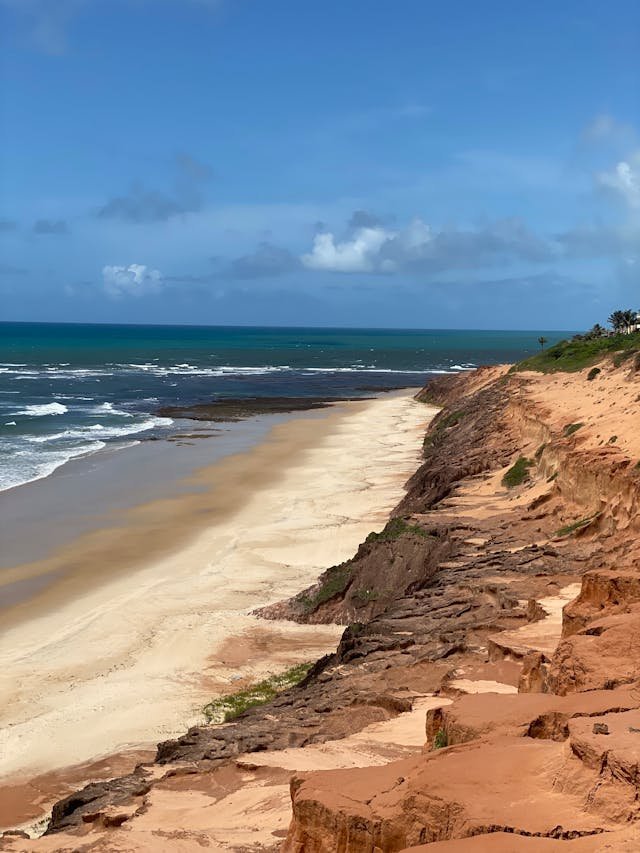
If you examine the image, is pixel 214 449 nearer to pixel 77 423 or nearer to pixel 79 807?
pixel 77 423

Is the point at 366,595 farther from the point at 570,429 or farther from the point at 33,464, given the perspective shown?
the point at 33,464

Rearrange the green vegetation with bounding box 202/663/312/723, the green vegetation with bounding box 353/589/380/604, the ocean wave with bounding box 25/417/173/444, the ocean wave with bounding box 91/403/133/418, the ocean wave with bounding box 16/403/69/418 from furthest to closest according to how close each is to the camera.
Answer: the ocean wave with bounding box 91/403/133/418 → the ocean wave with bounding box 16/403/69/418 → the ocean wave with bounding box 25/417/173/444 → the green vegetation with bounding box 353/589/380/604 → the green vegetation with bounding box 202/663/312/723

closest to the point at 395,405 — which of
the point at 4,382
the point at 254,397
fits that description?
the point at 254,397

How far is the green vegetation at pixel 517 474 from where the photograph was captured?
89.4 ft

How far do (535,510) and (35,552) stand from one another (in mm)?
15688

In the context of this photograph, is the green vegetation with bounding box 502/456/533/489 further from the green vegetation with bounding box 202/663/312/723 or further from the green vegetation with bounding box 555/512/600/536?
the green vegetation with bounding box 202/663/312/723

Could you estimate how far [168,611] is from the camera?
22859 millimetres

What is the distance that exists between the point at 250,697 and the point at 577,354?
4308 cm

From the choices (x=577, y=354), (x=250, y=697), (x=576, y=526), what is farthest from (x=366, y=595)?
(x=577, y=354)

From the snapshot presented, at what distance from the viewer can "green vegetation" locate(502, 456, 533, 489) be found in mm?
27252

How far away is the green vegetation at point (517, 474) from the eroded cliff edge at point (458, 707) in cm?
12

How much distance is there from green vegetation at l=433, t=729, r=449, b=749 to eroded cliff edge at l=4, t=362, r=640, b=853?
0.05 metres

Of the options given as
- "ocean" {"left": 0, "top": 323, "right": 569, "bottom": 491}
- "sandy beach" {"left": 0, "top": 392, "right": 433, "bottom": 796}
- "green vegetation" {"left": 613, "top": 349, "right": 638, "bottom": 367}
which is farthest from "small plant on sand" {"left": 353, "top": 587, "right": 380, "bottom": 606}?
"green vegetation" {"left": 613, "top": 349, "right": 638, "bottom": 367}

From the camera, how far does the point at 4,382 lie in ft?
290
